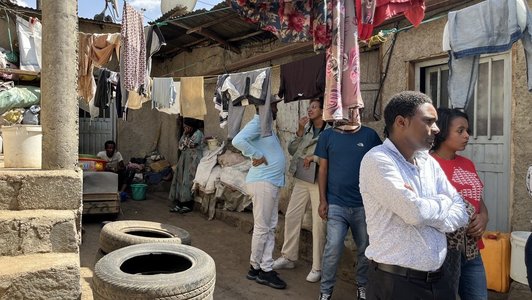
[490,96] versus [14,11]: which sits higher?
[14,11]

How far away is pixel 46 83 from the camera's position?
3379 millimetres

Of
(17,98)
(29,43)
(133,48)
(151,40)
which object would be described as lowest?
(17,98)

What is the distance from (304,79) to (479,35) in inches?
79.7

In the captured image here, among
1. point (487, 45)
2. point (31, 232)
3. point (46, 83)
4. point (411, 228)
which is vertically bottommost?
point (31, 232)

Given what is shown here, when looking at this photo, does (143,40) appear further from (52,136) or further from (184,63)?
(184,63)

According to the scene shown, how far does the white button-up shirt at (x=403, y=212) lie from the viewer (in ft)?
6.14

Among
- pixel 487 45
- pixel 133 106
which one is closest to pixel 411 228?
pixel 487 45

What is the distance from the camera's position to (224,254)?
609 centimetres

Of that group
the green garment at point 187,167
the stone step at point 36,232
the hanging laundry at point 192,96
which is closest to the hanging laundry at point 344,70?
the stone step at point 36,232

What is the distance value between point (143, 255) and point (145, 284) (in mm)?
781

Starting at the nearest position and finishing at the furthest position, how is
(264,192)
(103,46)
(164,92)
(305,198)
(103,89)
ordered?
(264,192) → (305,198) → (103,46) → (164,92) → (103,89)

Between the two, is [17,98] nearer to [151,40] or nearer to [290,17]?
[151,40]

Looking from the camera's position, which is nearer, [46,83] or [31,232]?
[31,232]

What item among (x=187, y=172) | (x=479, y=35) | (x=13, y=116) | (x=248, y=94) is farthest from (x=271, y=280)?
(x=13, y=116)
